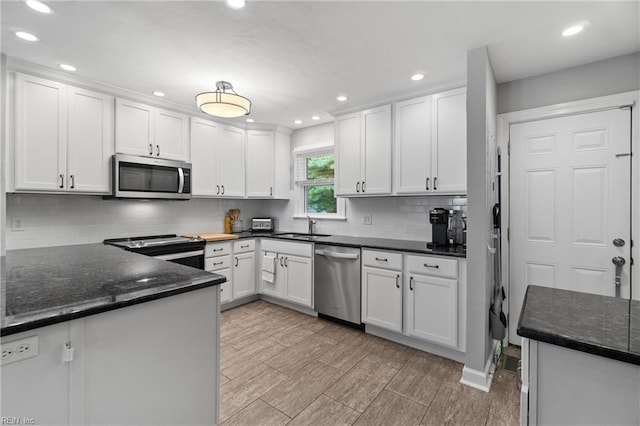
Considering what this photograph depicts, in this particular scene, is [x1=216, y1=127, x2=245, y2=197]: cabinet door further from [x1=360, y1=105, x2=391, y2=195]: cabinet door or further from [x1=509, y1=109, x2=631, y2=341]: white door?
[x1=509, y1=109, x2=631, y2=341]: white door

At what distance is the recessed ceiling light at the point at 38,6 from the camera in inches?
67.5

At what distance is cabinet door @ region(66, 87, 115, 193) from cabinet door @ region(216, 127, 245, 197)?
124 cm

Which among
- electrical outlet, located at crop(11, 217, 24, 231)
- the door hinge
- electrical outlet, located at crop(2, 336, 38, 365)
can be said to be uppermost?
electrical outlet, located at crop(11, 217, 24, 231)

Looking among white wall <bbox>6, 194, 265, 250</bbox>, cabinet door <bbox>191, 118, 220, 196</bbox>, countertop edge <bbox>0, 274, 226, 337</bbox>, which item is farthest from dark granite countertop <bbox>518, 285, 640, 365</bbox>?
white wall <bbox>6, 194, 265, 250</bbox>

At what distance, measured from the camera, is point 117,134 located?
3.00 meters

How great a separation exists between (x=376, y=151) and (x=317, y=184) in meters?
1.31

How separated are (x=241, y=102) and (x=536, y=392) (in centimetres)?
257

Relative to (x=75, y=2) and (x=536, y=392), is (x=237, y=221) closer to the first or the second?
(x=75, y=2)

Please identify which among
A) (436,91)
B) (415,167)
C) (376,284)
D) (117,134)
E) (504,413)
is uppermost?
(436,91)

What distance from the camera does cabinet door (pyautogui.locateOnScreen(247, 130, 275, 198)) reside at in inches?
167

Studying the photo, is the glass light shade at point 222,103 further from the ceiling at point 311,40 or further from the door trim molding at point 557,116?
the door trim molding at point 557,116

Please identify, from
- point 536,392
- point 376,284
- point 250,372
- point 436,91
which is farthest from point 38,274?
point 436,91

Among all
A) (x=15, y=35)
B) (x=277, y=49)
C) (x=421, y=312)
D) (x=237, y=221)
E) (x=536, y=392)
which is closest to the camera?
(x=536, y=392)

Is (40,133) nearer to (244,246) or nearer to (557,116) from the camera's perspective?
(244,246)
